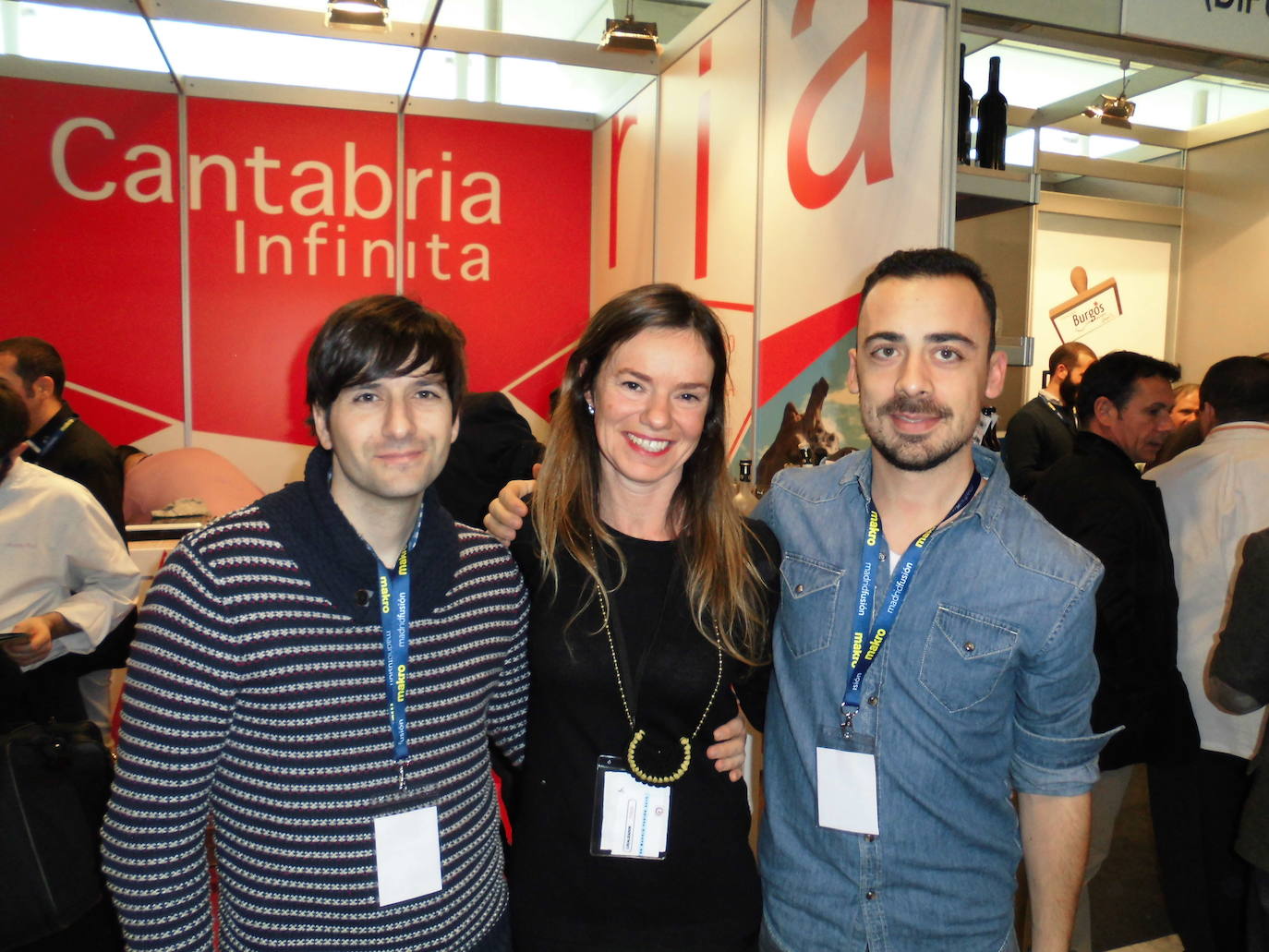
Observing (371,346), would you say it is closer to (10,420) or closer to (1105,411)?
(10,420)

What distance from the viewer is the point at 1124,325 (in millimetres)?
6594

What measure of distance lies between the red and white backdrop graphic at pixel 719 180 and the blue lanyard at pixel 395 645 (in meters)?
2.53

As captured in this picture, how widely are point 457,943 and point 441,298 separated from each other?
5189 mm

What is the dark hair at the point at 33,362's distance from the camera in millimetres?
3311

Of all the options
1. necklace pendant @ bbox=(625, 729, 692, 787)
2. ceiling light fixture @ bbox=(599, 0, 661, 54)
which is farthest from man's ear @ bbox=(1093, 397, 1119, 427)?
ceiling light fixture @ bbox=(599, 0, 661, 54)

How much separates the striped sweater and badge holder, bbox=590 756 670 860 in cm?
19

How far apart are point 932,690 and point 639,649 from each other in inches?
17.7

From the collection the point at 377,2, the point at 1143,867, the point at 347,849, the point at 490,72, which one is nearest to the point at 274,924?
the point at 347,849

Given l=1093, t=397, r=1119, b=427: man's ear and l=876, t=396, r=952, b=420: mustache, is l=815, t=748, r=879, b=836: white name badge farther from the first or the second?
l=1093, t=397, r=1119, b=427: man's ear

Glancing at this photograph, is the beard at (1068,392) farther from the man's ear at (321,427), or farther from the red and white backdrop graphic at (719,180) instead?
the man's ear at (321,427)

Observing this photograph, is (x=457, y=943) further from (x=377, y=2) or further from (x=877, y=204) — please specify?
(x=377, y=2)

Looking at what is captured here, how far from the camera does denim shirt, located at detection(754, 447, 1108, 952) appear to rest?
4.59 feet

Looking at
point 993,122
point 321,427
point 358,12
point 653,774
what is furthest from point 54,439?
point 993,122

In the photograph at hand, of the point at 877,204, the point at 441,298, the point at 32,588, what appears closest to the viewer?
the point at 32,588
